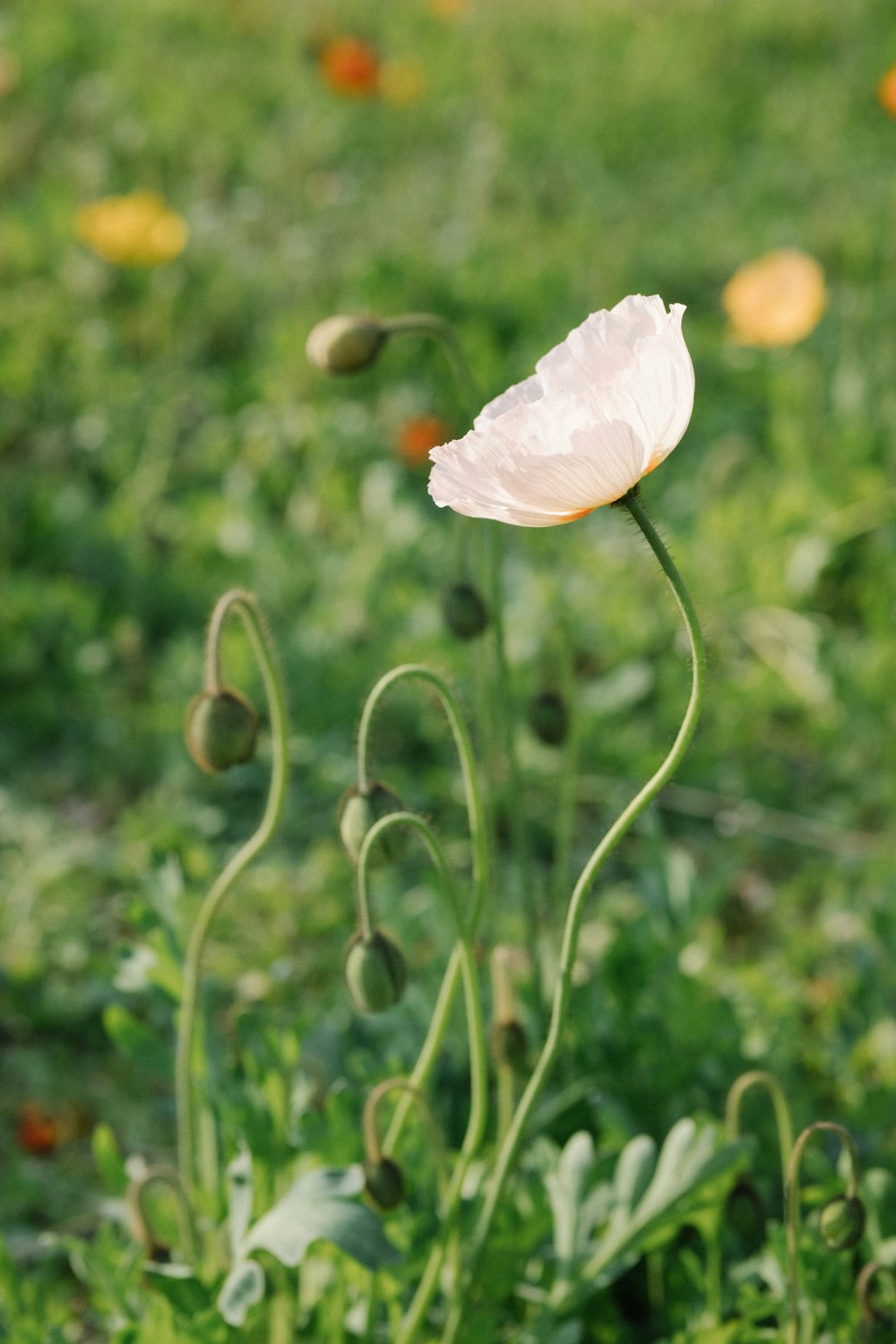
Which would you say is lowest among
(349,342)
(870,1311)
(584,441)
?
(870,1311)

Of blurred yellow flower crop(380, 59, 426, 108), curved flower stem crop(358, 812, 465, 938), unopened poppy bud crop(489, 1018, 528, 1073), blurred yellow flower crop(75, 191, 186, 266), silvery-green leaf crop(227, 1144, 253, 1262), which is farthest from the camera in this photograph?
blurred yellow flower crop(380, 59, 426, 108)

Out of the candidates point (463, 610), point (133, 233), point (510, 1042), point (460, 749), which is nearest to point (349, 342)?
point (463, 610)

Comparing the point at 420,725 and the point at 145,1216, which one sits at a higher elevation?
the point at 145,1216

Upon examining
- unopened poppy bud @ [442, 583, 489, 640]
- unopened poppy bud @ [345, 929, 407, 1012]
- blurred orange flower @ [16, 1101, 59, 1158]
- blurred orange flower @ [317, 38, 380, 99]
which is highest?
unopened poppy bud @ [442, 583, 489, 640]

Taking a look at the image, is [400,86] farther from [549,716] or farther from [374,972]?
[374,972]

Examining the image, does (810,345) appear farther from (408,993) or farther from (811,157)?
(408,993)

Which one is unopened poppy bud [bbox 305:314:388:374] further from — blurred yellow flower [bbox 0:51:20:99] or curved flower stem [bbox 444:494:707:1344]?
blurred yellow flower [bbox 0:51:20:99]

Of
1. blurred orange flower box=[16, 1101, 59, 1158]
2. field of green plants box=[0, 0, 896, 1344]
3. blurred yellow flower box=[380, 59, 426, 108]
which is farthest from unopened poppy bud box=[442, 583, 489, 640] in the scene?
blurred yellow flower box=[380, 59, 426, 108]
